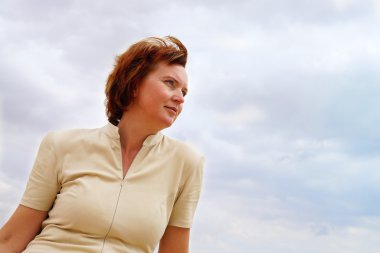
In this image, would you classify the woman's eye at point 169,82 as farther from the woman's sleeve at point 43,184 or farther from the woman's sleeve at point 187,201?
the woman's sleeve at point 43,184

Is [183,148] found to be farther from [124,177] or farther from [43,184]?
[43,184]

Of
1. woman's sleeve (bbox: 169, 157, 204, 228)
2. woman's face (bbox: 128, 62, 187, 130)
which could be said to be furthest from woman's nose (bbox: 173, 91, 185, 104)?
woman's sleeve (bbox: 169, 157, 204, 228)

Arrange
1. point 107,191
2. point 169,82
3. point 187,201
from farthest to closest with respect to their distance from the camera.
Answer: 1. point 187,201
2. point 169,82
3. point 107,191

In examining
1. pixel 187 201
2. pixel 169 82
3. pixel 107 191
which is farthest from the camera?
pixel 187 201

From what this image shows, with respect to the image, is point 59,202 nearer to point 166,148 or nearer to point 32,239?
point 32,239

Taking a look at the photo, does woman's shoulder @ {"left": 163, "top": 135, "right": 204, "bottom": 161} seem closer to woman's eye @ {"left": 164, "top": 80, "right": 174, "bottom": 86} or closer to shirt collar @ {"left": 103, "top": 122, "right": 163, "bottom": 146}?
shirt collar @ {"left": 103, "top": 122, "right": 163, "bottom": 146}

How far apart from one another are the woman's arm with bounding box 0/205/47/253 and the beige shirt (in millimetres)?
53

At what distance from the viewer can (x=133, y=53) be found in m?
2.87

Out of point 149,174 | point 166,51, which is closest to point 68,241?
point 149,174

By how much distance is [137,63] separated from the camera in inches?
112

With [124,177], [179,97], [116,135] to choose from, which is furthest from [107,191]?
[179,97]

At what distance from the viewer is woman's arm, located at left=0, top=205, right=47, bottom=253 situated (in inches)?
112

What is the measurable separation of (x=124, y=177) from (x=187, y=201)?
426 millimetres

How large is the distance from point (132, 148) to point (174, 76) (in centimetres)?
50
